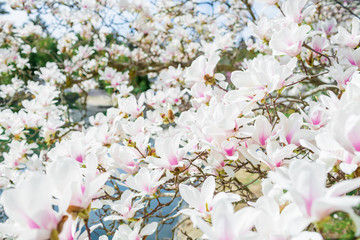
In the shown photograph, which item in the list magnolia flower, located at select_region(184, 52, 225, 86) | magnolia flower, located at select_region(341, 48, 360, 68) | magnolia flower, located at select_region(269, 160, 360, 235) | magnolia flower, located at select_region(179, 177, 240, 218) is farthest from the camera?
magnolia flower, located at select_region(184, 52, 225, 86)

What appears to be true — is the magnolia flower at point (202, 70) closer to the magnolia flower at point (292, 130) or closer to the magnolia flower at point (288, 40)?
the magnolia flower at point (288, 40)

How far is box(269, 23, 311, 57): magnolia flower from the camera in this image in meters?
0.79

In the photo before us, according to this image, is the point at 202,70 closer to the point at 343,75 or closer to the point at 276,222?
the point at 343,75

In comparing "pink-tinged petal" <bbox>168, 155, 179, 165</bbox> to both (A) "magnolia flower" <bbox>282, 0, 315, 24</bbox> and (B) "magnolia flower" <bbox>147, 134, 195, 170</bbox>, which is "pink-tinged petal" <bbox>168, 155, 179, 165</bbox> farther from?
(A) "magnolia flower" <bbox>282, 0, 315, 24</bbox>

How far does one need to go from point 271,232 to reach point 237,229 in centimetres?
8

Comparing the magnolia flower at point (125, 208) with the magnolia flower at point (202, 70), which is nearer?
the magnolia flower at point (125, 208)

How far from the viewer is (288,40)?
82cm

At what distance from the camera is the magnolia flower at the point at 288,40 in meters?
0.79

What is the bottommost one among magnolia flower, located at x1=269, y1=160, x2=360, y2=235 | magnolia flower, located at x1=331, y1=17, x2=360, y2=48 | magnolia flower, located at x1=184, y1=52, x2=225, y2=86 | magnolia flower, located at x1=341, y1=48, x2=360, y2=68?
magnolia flower, located at x1=184, y1=52, x2=225, y2=86

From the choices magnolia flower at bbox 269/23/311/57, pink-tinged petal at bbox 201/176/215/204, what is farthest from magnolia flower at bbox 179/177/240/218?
magnolia flower at bbox 269/23/311/57

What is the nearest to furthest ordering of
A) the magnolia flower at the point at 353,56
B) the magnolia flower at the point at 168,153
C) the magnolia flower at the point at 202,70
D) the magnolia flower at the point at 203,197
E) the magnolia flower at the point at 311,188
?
the magnolia flower at the point at 311,188, the magnolia flower at the point at 203,197, the magnolia flower at the point at 168,153, the magnolia flower at the point at 353,56, the magnolia flower at the point at 202,70

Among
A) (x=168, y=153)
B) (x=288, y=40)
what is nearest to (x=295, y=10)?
(x=288, y=40)

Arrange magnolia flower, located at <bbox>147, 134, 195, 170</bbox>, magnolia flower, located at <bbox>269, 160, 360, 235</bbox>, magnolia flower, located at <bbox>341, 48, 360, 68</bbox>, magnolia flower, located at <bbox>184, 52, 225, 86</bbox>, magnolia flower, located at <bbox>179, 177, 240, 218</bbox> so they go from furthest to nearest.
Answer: magnolia flower, located at <bbox>184, 52, 225, 86</bbox> < magnolia flower, located at <bbox>341, 48, 360, 68</bbox> < magnolia flower, located at <bbox>147, 134, 195, 170</bbox> < magnolia flower, located at <bbox>179, 177, 240, 218</bbox> < magnolia flower, located at <bbox>269, 160, 360, 235</bbox>

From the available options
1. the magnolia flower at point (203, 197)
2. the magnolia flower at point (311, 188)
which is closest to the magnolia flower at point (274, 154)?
the magnolia flower at point (203, 197)
